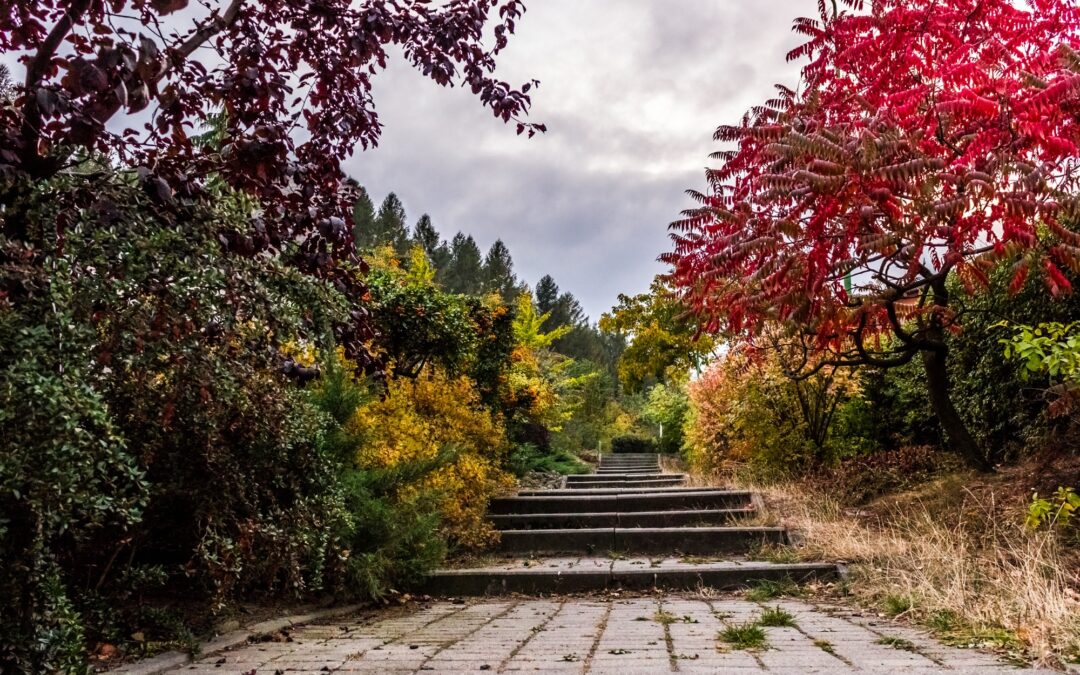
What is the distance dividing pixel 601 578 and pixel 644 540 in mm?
1273

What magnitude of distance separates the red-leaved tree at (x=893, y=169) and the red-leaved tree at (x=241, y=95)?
78.6 inches

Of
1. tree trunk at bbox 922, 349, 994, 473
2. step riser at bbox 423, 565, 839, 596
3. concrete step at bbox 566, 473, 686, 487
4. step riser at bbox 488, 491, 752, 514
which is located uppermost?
tree trunk at bbox 922, 349, 994, 473

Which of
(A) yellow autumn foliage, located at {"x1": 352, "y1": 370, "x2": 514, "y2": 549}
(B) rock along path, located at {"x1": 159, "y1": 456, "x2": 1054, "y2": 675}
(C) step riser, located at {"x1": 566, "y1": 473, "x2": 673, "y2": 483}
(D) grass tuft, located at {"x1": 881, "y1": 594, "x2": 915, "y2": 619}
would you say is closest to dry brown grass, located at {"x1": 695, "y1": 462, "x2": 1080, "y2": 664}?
(D) grass tuft, located at {"x1": 881, "y1": 594, "x2": 915, "y2": 619}

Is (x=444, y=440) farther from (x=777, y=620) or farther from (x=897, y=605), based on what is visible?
(x=897, y=605)

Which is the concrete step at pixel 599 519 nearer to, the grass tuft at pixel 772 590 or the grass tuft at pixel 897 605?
the grass tuft at pixel 772 590

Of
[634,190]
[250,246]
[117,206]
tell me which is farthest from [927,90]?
[634,190]

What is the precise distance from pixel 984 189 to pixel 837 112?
1865 millimetres

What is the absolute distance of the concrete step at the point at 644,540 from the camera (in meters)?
6.57

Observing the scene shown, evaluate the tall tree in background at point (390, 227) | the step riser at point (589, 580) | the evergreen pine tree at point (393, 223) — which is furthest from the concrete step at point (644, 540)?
the evergreen pine tree at point (393, 223)

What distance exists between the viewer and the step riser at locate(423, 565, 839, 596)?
17.4 feet

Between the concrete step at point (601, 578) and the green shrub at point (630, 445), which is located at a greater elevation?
the green shrub at point (630, 445)

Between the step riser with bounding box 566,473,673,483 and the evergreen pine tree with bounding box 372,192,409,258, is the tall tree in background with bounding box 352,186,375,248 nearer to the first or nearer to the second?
the evergreen pine tree with bounding box 372,192,409,258

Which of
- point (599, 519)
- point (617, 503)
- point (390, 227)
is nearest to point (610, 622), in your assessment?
point (599, 519)

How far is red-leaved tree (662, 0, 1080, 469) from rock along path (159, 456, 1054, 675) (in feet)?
6.60
